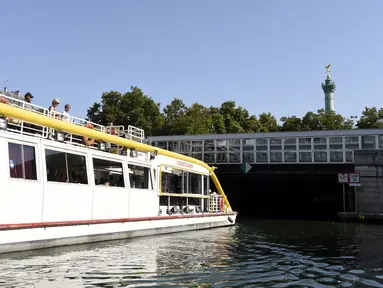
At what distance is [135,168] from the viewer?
666 inches

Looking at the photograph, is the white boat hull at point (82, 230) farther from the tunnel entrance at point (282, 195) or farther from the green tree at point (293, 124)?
the green tree at point (293, 124)

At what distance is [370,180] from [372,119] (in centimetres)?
2972

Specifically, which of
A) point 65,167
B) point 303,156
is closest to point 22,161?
point 65,167

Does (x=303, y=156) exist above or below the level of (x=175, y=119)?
below

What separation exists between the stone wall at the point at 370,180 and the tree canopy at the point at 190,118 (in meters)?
22.6

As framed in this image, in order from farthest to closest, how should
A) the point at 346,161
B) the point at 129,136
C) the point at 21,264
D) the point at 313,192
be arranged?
the point at 313,192 < the point at 346,161 < the point at 129,136 < the point at 21,264

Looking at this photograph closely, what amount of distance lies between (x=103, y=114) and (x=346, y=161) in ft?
105

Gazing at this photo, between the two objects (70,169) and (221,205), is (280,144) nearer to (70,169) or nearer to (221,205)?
(221,205)

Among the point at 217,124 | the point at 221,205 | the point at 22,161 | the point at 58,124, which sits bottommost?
the point at 221,205

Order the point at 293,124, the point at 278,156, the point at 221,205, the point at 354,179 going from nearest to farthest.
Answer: the point at 221,205 → the point at 354,179 → the point at 278,156 → the point at 293,124

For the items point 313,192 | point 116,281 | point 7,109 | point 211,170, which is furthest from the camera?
point 313,192

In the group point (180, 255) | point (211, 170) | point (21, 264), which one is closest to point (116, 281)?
point (21, 264)

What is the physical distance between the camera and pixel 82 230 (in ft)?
43.5

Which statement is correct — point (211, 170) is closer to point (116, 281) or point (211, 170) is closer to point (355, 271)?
point (355, 271)
